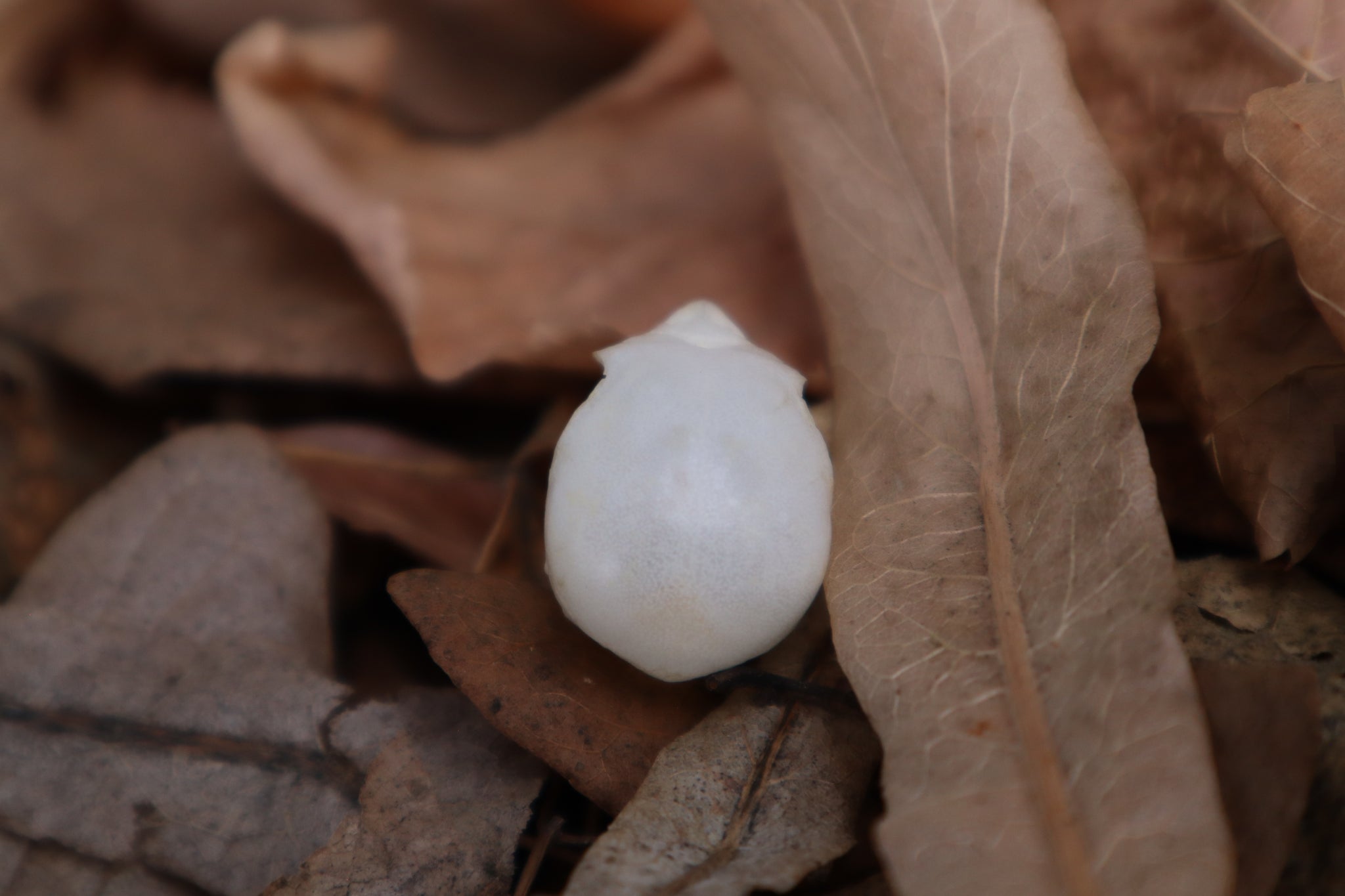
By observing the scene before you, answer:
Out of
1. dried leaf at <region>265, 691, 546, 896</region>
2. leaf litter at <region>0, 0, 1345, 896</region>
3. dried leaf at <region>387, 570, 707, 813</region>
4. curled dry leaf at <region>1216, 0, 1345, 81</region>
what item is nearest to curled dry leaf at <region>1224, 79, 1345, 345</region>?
leaf litter at <region>0, 0, 1345, 896</region>

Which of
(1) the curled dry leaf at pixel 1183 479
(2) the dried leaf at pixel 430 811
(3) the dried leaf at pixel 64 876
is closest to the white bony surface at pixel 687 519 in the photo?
(2) the dried leaf at pixel 430 811

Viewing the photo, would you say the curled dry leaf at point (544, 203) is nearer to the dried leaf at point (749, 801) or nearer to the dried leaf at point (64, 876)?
the dried leaf at point (749, 801)

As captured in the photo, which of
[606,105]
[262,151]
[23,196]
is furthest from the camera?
[606,105]

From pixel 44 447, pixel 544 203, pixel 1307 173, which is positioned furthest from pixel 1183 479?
pixel 44 447

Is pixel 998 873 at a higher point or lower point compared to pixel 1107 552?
lower

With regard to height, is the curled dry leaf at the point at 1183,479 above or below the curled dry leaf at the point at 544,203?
below

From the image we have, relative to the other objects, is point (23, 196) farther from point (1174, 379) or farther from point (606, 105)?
point (1174, 379)

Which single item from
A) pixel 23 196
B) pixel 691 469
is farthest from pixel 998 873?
pixel 23 196
